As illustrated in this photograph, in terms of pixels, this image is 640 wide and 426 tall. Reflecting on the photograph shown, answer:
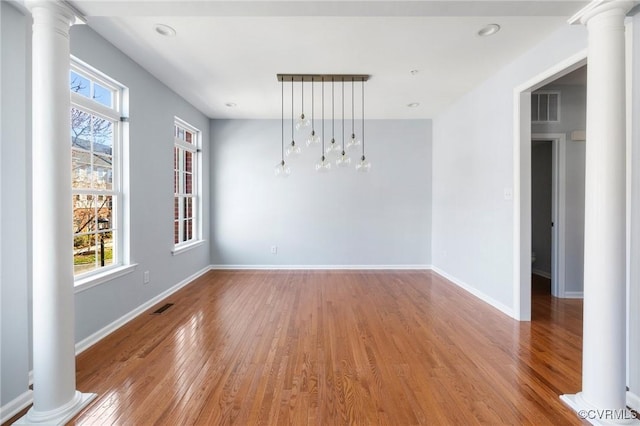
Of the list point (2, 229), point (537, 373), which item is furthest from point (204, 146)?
point (537, 373)

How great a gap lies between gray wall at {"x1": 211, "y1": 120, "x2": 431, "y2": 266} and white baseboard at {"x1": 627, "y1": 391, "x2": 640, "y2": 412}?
Answer: 11.8 ft

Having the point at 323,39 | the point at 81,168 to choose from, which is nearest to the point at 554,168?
the point at 323,39

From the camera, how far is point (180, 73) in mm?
3406

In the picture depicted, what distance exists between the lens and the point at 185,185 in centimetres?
472

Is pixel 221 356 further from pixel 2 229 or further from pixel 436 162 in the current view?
pixel 436 162

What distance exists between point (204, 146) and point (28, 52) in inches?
125

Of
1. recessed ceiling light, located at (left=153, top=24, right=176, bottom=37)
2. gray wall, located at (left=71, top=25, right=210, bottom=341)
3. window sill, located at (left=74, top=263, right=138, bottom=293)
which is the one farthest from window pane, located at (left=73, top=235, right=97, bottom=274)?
recessed ceiling light, located at (left=153, top=24, right=176, bottom=37)

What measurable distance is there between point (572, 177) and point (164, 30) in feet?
16.4

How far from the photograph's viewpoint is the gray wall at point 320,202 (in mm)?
5379

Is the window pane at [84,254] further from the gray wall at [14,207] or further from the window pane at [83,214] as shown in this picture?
the gray wall at [14,207]

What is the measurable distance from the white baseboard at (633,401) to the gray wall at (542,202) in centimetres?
365

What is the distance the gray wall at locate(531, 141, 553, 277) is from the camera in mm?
4988

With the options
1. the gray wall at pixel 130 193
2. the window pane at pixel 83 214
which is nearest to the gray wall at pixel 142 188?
the gray wall at pixel 130 193

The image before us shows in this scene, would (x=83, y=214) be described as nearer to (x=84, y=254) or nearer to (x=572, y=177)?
(x=84, y=254)
